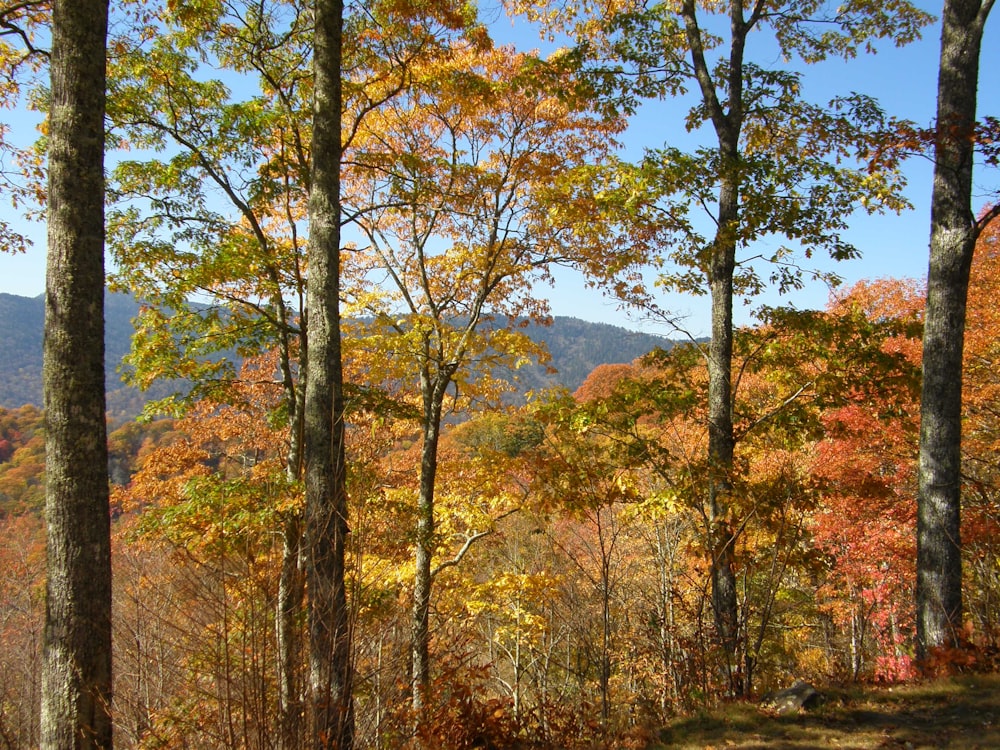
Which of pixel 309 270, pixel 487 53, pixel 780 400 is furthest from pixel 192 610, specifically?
pixel 487 53

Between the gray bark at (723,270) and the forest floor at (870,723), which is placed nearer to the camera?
the forest floor at (870,723)

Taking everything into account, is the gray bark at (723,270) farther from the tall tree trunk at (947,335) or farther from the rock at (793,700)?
the tall tree trunk at (947,335)

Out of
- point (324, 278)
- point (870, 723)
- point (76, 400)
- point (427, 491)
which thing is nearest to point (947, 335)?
point (870, 723)

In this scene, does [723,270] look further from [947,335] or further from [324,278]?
[324,278]

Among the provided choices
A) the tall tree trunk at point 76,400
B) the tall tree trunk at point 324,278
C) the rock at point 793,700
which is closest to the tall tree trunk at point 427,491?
the tall tree trunk at point 324,278

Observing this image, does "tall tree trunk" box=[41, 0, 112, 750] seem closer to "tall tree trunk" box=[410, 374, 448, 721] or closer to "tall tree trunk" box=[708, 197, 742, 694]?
"tall tree trunk" box=[410, 374, 448, 721]

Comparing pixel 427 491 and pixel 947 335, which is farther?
pixel 427 491

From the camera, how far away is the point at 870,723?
399 centimetres

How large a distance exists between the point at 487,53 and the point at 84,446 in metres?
8.02

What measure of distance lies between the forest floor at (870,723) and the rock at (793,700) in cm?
5

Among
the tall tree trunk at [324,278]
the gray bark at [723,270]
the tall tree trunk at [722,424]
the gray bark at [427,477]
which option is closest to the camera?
the tall tree trunk at [324,278]

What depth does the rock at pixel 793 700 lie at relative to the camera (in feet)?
14.0

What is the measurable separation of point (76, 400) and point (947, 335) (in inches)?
270

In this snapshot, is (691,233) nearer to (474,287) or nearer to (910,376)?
(910,376)
